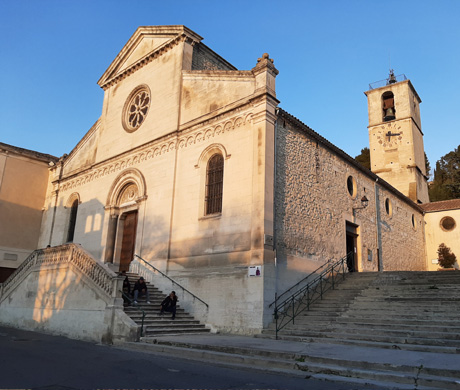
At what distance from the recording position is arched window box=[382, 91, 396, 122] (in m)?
36.2

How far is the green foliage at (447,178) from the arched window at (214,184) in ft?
112

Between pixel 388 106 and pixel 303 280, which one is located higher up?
pixel 388 106

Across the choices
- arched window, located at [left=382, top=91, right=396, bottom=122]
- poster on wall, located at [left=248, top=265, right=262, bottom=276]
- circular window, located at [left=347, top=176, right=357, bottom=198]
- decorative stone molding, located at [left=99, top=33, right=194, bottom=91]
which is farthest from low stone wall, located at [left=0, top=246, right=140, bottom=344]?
arched window, located at [left=382, top=91, right=396, bottom=122]

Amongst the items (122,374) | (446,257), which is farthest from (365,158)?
(122,374)

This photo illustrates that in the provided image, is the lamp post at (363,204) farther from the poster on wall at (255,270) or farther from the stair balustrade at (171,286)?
the stair balustrade at (171,286)

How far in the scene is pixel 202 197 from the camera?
15500 mm

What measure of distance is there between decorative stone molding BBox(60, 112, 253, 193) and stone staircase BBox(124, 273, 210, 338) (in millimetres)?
6037

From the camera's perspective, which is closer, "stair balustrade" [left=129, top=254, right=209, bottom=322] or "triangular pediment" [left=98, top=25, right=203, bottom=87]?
"stair balustrade" [left=129, top=254, right=209, bottom=322]

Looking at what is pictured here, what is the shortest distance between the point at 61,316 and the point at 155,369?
8.54 m

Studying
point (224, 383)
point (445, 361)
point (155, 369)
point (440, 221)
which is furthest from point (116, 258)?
point (440, 221)

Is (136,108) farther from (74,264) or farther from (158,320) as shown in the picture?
(158,320)

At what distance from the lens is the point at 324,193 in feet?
55.7

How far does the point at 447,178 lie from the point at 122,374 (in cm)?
4651

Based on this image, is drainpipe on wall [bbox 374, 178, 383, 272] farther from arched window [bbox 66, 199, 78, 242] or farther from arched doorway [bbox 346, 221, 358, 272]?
arched window [bbox 66, 199, 78, 242]
